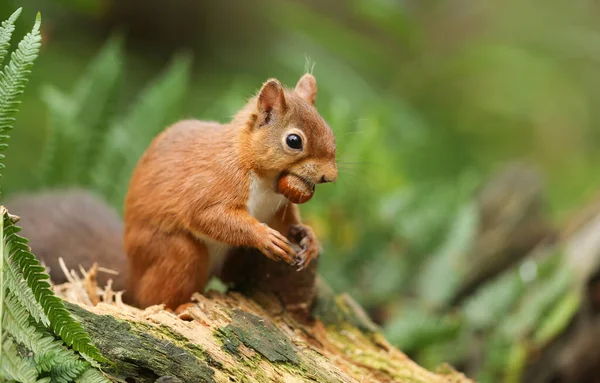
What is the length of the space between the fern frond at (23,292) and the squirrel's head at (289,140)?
4.32 ft

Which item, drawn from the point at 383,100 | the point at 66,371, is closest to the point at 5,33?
the point at 66,371

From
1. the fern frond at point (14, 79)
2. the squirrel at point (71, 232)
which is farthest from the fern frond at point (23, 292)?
the squirrel at point (71, 232)

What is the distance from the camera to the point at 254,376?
2881mm

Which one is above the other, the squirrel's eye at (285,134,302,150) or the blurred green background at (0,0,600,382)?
the blurred green background at (0,0,600,382)

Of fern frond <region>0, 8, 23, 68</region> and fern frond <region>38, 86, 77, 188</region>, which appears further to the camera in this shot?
fern frond <region>38, 86, 77, 188</region>

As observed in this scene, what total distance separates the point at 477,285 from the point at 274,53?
7.06 metres

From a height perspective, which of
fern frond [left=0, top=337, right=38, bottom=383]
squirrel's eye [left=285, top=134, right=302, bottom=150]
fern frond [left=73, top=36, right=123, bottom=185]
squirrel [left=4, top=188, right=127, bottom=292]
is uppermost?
fern frond [left=73, top=36, right=123, bottom=185]

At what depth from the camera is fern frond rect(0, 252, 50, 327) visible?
2.42 meters

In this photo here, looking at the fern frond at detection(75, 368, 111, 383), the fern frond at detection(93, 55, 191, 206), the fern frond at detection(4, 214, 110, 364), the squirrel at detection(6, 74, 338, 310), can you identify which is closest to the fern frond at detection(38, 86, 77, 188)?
the fern frond at detection(93, 55, 191, 206)

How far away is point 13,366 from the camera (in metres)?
2.35

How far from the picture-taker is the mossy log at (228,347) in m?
2.79

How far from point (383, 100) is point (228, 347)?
784cm

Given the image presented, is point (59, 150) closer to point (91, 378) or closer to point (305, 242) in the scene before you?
point (305, 242)

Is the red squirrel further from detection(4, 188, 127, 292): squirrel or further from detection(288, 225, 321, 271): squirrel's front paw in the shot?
detection(4, 188, 127, 292): squirrel
